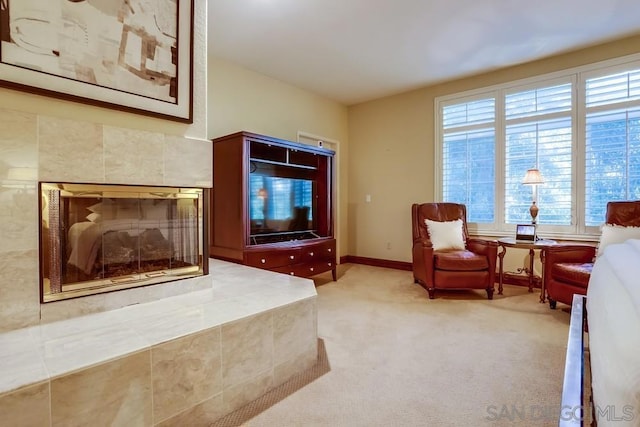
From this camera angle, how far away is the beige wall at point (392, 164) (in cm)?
461

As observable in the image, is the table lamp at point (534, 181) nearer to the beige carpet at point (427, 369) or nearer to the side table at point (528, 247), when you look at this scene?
the side table at point (528, 247)

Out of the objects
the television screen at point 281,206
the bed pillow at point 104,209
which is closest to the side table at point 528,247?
the television screen at point 281,206

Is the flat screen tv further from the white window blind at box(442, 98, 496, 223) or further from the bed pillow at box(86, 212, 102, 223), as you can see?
the white window blind at box(442, 98, 496, 223)

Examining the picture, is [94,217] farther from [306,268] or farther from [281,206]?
[306,268]

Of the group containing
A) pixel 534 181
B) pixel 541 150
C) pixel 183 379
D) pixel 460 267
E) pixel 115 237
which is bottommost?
pixel 183 379

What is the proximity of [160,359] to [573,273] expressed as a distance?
320 centimetres

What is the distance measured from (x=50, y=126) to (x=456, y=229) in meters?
3.77

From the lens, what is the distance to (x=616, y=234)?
277cm

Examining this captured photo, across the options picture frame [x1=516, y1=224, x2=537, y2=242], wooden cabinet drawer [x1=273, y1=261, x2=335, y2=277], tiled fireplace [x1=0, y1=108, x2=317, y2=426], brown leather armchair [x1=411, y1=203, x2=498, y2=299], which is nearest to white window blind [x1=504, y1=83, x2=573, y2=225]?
picture frame [x1=516, y1=224, x2=537, y2=242]

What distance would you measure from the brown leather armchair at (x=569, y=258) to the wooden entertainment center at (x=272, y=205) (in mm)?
2329

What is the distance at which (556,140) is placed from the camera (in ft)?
12.0

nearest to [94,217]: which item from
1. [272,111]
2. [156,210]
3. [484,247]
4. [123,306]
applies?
[156,210]

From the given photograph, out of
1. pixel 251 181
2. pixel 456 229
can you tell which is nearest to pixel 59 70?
pixel 251 181

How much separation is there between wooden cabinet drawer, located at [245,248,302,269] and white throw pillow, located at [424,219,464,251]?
1.61 m
